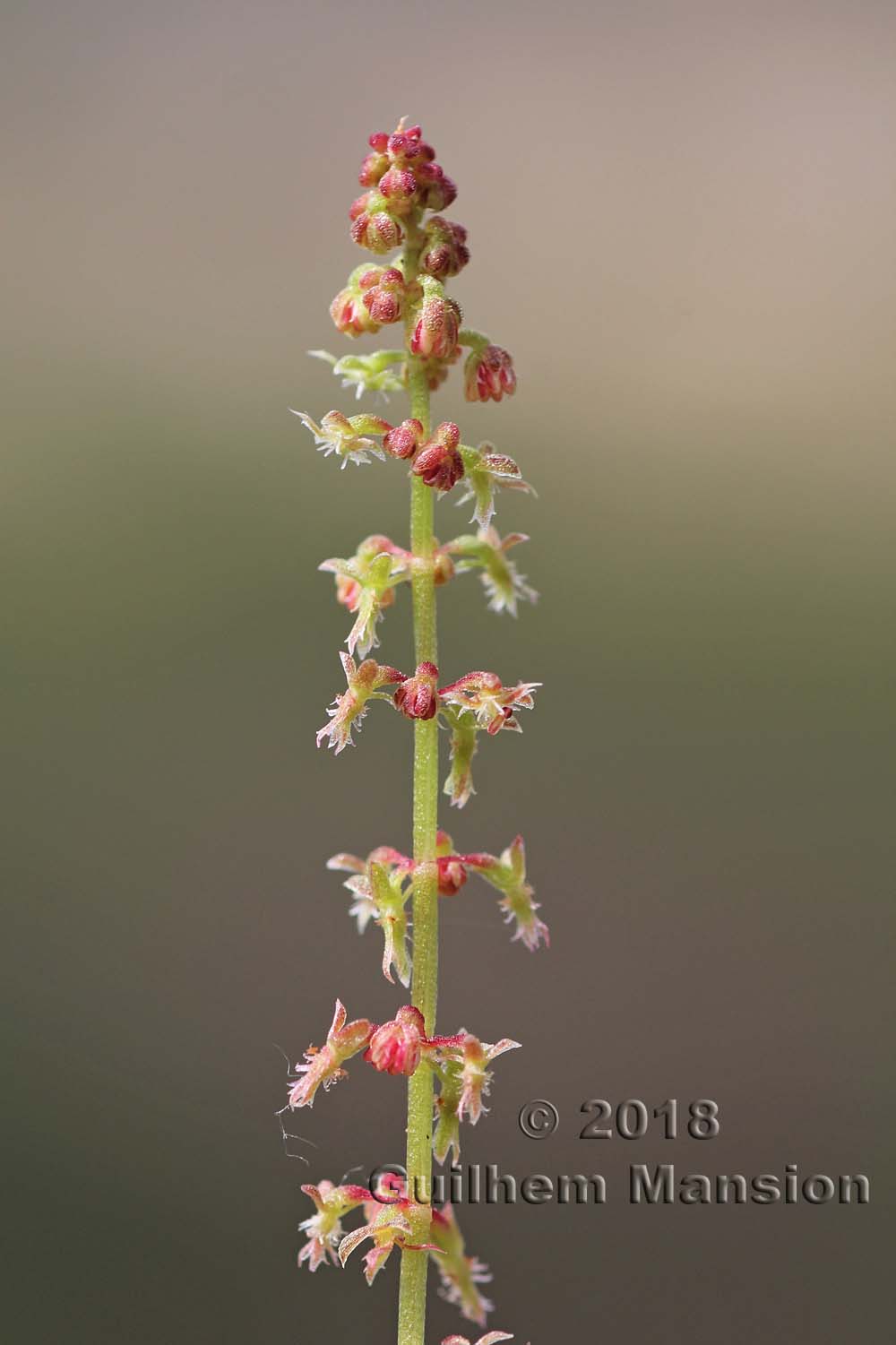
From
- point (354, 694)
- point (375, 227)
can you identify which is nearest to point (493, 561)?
point (354, 694)

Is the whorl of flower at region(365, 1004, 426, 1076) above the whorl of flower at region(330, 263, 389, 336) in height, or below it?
below

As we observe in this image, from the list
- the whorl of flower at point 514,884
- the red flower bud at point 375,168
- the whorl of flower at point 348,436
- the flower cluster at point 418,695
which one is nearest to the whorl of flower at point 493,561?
the flower cluster at point 418,695

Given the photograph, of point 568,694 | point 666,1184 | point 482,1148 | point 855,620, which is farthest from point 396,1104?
point 855,620

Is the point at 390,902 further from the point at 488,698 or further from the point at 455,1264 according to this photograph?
the point at 455,1264

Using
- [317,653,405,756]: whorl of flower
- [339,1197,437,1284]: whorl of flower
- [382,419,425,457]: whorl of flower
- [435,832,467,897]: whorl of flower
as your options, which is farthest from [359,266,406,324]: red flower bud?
[339,1197,437,1284]: whorl of flower

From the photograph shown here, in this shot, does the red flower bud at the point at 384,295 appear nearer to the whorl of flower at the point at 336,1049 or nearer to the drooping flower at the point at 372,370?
the drooping flower at the point at 372,370

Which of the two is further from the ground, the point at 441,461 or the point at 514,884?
the point at 441,461

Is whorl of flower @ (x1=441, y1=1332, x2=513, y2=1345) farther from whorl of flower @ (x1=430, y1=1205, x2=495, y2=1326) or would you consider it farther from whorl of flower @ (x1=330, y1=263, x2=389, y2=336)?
whorl of flower @ (x1=330, y1=263, x2=389, y2=336)
